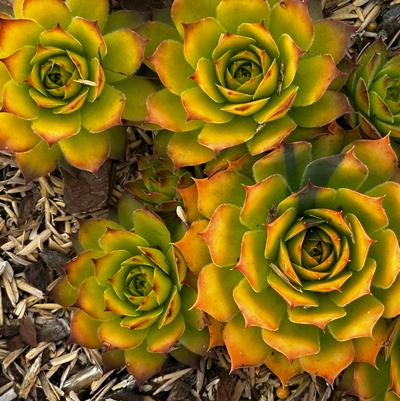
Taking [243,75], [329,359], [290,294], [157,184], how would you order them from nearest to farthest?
[290,294]
[329,359]
[243,75]
[157,184]

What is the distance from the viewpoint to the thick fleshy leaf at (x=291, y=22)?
5.20 ft

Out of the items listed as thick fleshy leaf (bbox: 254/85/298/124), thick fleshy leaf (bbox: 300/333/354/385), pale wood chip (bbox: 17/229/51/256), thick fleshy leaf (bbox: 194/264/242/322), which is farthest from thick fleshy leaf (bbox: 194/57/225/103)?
pale wood chip (bbox: 17/229/51/256)

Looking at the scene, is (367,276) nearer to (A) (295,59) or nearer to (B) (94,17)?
(A) (295,59)

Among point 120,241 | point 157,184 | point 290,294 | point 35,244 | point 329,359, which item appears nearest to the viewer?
point 290,294

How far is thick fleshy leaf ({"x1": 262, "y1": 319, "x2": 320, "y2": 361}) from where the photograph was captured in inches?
59.8

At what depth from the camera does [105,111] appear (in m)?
1.73

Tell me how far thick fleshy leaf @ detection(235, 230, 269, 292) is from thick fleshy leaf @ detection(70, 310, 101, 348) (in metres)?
0.56

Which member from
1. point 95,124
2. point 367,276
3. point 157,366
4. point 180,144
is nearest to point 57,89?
point 95,124

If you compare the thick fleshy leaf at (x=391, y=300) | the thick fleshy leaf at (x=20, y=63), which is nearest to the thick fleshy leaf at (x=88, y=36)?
the thick fleshy leaf at (x=20, y=63)

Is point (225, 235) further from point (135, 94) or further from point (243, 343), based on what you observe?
point (135, 94)

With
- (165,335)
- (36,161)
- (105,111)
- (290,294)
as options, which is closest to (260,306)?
(290,294)

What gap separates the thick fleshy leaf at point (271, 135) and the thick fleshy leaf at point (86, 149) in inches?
15.8

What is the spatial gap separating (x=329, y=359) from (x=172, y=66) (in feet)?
2.76

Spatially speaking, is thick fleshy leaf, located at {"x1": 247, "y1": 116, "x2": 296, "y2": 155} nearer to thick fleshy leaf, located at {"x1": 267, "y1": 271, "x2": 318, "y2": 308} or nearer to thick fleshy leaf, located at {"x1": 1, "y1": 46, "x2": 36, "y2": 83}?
thick fleshy leaf, located at {"x1": 267, "y1": 271, "x2": 318, "y2": 308}
